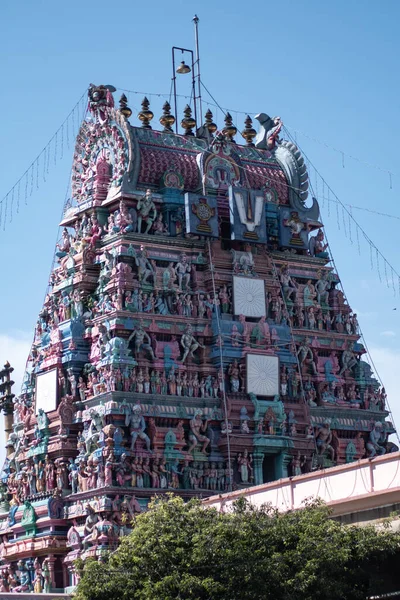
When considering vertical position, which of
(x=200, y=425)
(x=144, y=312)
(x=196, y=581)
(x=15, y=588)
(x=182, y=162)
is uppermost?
(x=182, y=162)

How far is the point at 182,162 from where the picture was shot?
84.2 metres

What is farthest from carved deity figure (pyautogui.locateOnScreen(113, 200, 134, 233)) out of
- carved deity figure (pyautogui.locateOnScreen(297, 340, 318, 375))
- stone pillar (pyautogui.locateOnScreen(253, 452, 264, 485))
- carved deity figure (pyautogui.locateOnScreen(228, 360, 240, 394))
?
stone pillar (pyautogui.locateOnScreen(253, 452, 264, 485))

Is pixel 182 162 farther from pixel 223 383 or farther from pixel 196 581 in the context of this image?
pixel 196 581

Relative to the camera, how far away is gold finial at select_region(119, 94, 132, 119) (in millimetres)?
84250

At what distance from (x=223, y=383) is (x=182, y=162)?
42.1 feet

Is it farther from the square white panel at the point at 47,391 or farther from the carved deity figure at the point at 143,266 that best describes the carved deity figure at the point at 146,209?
the square white panel at the point at 47,391

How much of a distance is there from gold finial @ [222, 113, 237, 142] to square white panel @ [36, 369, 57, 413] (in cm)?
1751

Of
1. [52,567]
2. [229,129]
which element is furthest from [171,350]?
[229,129]

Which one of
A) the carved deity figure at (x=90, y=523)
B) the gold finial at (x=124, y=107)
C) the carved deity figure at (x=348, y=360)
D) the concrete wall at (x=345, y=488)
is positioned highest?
the gold finial at (x=124, y=107)

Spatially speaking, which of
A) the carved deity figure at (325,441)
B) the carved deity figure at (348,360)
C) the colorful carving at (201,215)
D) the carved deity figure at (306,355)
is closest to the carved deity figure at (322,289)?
the carved deity figure at (348,360)

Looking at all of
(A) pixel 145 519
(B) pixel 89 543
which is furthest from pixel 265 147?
(A) pixel 145 519

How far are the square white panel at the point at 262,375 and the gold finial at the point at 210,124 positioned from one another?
1472 centimetres

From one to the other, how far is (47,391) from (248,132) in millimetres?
20239

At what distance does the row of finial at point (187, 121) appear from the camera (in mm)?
85188
